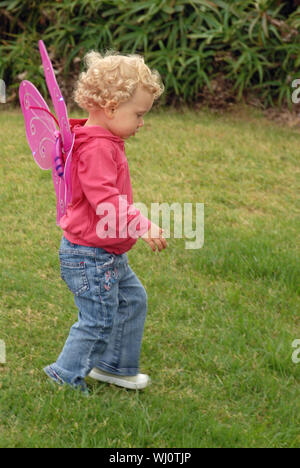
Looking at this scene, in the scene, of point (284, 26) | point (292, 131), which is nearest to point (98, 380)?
point (292, 131)

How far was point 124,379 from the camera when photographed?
291 cm

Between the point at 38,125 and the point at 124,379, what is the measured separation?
3.62 feet

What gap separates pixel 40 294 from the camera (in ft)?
11.8

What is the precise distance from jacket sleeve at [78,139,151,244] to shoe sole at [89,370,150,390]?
0.71 metres

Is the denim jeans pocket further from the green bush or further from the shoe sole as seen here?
the green bush

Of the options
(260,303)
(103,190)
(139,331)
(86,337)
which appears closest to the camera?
(103,190)

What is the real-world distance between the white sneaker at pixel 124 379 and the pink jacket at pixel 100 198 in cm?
58

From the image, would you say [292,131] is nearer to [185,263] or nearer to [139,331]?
[185,263]

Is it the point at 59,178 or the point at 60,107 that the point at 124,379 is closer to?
the point at 59,178

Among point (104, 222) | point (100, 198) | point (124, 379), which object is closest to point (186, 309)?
point (124, 379)

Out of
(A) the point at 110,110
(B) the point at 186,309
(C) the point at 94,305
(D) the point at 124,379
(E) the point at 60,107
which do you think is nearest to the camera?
(E) the point at 60,107

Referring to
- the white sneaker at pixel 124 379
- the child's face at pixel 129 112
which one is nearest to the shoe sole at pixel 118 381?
the white sneaker at pixel 124 379

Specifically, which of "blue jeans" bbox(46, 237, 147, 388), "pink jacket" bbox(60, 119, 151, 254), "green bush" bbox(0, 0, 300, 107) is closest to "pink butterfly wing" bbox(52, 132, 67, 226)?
"pink jacket" bbox(60, 119, 151, 254)
